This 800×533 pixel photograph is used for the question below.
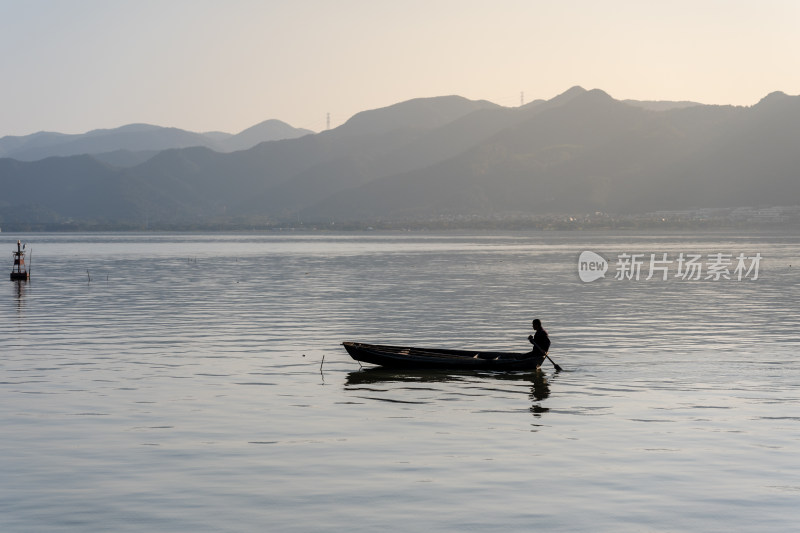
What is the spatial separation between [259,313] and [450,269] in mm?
70161

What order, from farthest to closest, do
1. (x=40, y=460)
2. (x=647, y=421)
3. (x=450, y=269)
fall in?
1. (x=450, y=269)
2. (x=647, y=421)
3. (x=40, y=460)

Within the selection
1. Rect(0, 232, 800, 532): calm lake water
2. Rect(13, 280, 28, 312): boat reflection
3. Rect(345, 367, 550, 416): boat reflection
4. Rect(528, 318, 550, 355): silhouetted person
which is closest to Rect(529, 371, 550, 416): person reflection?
Rect(345, 367, 550, 416): boat reflection

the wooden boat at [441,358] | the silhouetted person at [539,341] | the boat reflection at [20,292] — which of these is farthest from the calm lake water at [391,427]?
the boat reflection at [20,292]

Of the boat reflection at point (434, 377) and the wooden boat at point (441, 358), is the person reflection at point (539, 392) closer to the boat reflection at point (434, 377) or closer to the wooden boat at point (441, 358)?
the boat reflection at point (434, 377)

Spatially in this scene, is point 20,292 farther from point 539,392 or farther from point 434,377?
point 539,392

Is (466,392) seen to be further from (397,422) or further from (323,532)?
(323,532)

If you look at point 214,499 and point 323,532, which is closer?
point 323,532

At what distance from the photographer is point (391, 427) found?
95.8ft

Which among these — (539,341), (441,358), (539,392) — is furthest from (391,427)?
(539,341)

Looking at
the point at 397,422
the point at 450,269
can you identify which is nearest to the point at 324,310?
the point at 397,422

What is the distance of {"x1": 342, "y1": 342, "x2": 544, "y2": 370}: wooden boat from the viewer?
3953 centimetres

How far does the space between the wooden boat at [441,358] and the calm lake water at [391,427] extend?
648mm

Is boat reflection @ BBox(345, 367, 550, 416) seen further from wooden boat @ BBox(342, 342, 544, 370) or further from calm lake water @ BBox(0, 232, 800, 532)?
wooden boat @ BBox(342, 342, 544, 370)

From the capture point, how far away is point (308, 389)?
3612cm
